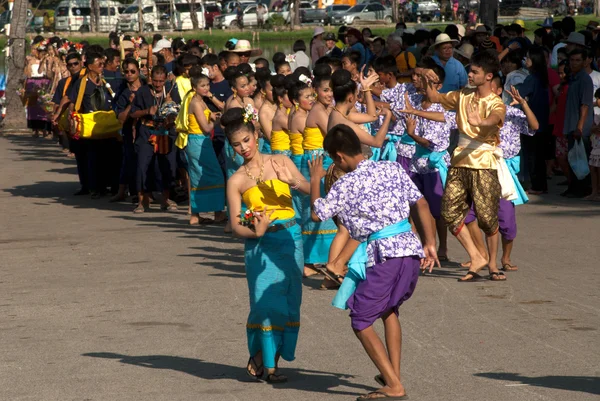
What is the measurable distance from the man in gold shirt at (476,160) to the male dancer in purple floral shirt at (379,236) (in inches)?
131

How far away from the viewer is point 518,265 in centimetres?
1055

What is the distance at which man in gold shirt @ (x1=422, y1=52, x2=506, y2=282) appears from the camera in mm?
9508

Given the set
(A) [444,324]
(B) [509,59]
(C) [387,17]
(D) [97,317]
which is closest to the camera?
(A) [444,324]

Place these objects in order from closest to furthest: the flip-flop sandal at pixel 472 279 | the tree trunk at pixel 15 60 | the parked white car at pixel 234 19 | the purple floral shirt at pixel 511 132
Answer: the flip-flop sandal at pixel 472 279, the purple floral shirt at pixel 511 132, the tree trunk at pixel 15 60, the parked white car at pixel 234 19

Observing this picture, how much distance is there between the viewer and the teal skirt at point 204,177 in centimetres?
1353

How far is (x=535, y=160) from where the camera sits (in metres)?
15.3

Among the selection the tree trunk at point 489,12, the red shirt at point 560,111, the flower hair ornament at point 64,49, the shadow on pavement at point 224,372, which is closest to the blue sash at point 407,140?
the shadow on pavement at point 224,372

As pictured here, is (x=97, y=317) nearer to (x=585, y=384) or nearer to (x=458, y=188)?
(x=458, y=188)

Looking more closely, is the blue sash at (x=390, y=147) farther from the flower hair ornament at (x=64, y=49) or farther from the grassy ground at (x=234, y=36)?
the grassy ground at (x=234, y=36)

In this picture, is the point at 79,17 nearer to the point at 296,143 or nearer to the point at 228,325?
the point at 296,143

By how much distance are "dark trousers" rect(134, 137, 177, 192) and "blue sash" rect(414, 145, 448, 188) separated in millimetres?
4928

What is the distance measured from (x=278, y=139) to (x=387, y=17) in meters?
51.6

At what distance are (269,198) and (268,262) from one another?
0.41 m

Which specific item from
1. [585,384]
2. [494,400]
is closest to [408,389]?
[494,400]
